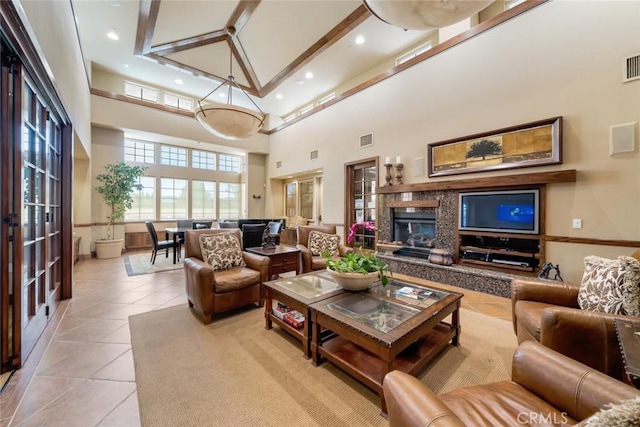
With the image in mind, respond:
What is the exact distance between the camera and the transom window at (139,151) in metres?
7.63

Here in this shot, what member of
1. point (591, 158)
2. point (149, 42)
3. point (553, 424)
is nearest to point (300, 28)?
point (149, 42)

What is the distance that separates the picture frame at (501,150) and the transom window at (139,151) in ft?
26.7

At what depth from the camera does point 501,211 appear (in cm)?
379

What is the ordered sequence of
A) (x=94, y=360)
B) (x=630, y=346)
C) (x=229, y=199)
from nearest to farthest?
1. (x=630, y=346)
2. (x=94, y=360)
3. (x=229, y=199)

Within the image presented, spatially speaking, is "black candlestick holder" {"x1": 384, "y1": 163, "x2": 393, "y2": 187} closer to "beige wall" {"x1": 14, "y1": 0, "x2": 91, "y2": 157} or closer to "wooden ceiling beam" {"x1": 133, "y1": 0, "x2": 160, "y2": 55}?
"beige wall" {"x1": 14, "y1": 0, "x2": 91, "y2": 157}

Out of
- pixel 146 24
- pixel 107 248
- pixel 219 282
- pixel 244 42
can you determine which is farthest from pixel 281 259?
pixel 107 248

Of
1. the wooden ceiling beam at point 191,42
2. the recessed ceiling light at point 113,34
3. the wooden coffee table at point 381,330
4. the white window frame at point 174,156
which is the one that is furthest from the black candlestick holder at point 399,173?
the white window frame at point 174,156

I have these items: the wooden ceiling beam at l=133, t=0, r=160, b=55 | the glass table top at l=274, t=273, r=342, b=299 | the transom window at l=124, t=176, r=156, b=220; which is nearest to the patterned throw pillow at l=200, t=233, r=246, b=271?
the glass table top at l=274, t=273, r=342, b=299

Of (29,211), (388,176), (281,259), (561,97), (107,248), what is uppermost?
(561,97)

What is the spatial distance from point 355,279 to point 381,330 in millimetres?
602

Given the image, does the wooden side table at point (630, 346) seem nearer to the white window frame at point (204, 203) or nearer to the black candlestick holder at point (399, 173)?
the black candlestick holder at point (399, 173)

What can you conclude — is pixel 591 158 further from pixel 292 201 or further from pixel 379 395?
pixel 292 201

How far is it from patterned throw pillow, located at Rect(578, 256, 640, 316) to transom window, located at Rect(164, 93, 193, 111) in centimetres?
926

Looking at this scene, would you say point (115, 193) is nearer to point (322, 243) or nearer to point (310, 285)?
point (322, 243)
